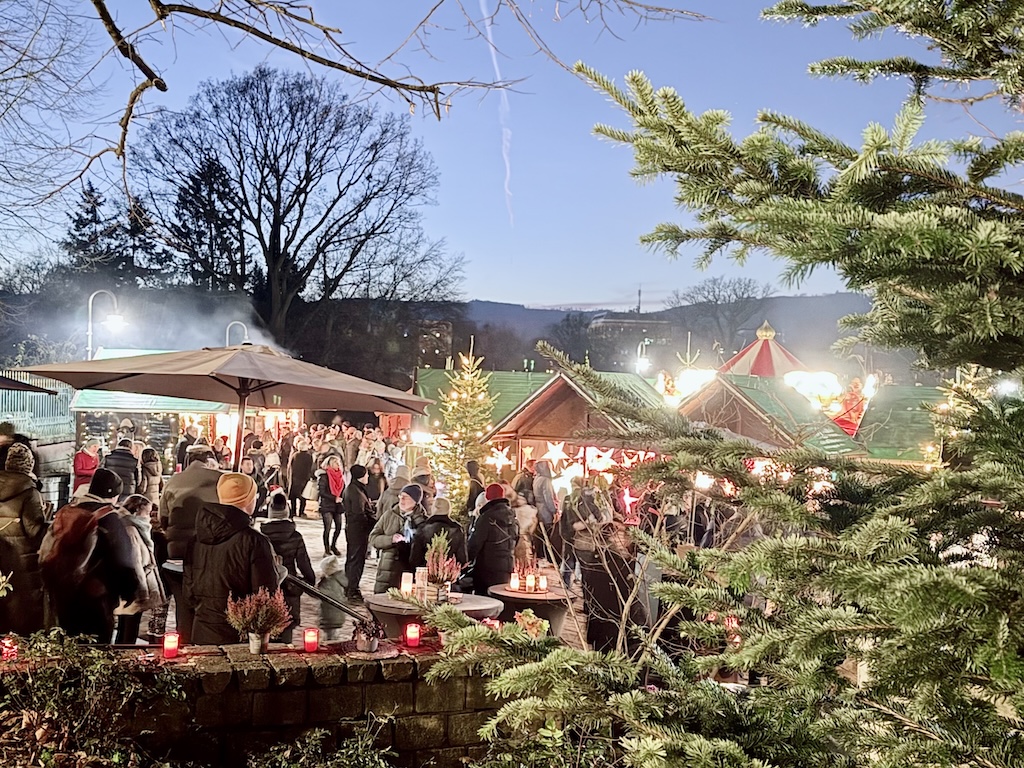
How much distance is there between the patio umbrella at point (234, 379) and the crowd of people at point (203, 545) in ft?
2.36

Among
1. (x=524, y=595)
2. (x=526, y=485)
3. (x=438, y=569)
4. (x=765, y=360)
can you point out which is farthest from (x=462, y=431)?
(x=438, y=569)

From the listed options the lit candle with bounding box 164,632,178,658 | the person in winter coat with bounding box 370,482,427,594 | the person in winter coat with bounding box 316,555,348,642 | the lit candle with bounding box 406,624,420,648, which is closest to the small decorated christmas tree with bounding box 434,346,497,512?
the person in winter coat with bounding box 316,555,348,642

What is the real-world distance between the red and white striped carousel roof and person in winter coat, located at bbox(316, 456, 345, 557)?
6884mm

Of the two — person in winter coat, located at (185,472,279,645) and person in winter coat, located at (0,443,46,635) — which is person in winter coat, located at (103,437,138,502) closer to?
person in winter coat, located at (0,443,46,635)

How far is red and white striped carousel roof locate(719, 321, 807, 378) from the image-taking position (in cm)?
1545

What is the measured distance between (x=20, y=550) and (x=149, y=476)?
7.77 metres

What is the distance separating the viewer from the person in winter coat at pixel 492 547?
7996 mm

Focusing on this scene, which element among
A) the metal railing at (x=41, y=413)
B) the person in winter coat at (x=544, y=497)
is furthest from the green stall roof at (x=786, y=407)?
the metal railing at (x=41, y=413)

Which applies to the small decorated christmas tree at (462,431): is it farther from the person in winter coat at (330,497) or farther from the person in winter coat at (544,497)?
the person in winter coat at (544,497)

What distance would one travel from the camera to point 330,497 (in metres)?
13.2

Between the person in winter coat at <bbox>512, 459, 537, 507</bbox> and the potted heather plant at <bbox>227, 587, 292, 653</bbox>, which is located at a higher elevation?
the potted heather plant at <bbox>227, 587, 292, 653</bbox>

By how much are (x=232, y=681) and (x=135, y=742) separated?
0.47 m

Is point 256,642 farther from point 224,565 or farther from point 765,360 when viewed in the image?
point 765,360

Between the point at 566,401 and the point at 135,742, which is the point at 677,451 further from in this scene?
the point at 566,401
